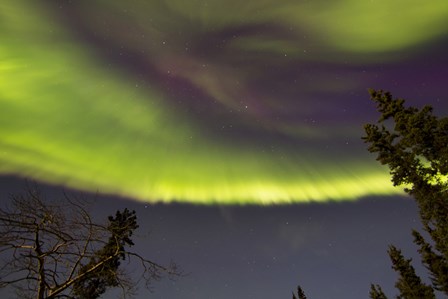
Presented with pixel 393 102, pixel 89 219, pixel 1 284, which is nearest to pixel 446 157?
pixel 393 102

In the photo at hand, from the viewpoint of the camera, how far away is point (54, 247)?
6.41 meters

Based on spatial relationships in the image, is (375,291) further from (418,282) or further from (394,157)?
(394,157)

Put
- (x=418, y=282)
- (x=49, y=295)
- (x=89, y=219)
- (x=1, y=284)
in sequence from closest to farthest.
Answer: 1. (x=1, y=284)
2. (x=49, y=295)
3. (x=89, y=219)
4. (x=418, y=282)

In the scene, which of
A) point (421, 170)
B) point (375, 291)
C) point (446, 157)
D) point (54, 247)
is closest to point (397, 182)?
point (421, 170)

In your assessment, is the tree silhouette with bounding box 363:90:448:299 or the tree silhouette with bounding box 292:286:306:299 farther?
the tree silhouette with bounding box 292:286:306:299

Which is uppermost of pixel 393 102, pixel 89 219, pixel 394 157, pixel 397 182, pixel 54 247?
pixel 393 102

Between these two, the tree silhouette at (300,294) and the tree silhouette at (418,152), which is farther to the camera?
the tree silhouette at (300,294)

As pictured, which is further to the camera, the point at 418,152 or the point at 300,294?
the point at 300,294

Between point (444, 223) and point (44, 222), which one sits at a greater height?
point (444, 223)

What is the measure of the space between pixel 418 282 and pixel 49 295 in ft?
136

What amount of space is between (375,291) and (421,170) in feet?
77.7

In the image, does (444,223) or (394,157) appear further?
(394,157)

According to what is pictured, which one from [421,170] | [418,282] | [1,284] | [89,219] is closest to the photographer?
[1,284]

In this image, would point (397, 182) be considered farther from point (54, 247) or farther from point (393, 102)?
point (54, 247)
